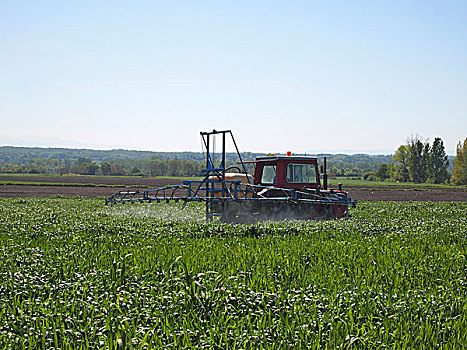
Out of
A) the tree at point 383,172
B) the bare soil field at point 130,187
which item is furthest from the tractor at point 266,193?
the tree at point 383,172

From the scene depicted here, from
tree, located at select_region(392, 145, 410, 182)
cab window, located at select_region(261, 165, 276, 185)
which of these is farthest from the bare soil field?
tree, located at select_region(392, 145, 410, 182)

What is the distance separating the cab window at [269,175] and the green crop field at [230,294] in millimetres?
7051

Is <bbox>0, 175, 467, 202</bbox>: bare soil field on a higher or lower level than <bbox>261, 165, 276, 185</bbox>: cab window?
lower

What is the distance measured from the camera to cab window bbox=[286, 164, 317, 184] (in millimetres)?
19609

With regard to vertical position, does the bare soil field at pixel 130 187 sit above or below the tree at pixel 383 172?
below

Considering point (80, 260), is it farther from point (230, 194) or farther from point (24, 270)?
point (230, 194)

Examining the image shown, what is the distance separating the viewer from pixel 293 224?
52.0 ft

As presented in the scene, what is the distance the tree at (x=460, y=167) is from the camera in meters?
97.1

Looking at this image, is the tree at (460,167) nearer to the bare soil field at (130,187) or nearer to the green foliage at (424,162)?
the green foliage at (424,162)

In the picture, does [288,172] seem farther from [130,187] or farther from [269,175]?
[130,187]

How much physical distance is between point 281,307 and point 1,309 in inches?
145

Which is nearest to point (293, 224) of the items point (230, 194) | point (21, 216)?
point (230, 194)

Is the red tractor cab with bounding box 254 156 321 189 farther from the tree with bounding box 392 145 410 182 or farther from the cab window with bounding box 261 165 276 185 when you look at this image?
the tree with bounding box 392 145 410 182

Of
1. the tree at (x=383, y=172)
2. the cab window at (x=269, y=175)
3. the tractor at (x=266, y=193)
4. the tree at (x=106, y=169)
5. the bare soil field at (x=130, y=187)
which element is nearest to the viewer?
the tractor at (x=266, y=193)
